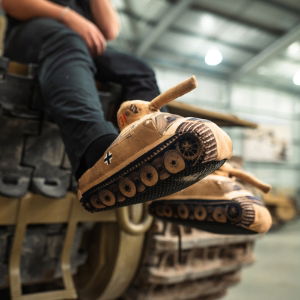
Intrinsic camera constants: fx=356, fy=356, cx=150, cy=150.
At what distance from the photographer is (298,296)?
229cm

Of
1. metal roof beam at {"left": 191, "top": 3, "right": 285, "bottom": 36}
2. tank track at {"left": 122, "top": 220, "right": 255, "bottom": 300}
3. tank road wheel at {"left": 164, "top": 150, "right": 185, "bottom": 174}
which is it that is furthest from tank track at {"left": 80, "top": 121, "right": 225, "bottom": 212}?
metal roof beam at {"left": 191, "top": 3, "right": 285, "bottom": 36}

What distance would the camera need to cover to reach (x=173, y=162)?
555mm

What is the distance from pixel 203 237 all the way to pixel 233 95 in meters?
6.35

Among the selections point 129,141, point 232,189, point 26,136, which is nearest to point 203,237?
point 232,189

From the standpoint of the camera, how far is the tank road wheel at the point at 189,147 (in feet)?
A: 1.75

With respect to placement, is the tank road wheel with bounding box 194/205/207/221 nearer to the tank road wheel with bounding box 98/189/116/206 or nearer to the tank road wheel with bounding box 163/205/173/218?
the tank road wheel with bounding box 163/205/173/218

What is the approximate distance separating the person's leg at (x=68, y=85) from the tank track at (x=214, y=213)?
29 cm

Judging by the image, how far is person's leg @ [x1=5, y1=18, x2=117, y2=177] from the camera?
689mm

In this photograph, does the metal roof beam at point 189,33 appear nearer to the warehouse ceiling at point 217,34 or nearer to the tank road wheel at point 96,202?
the warehouse ceiling at point 217,34

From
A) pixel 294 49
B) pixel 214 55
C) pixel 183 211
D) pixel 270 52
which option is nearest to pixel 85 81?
pixel 183 211

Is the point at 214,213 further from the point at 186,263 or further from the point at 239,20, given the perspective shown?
the point at 239,20

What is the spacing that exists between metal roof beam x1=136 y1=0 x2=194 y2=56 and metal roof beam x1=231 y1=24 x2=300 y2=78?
1639mm

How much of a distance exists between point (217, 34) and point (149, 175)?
16.5 feet

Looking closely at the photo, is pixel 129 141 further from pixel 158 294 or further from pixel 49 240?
pixel 158 294
